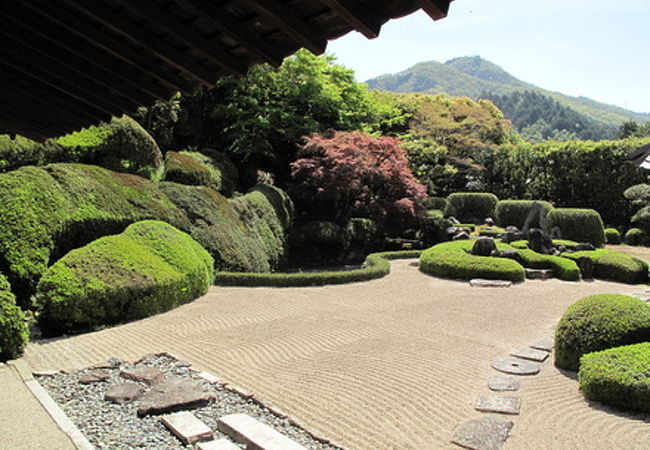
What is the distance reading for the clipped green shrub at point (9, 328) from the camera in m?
5.83

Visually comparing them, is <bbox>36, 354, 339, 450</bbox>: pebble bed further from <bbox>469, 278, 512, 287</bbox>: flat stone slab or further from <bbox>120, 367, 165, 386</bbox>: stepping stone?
<bbox>469, 278, 512, 287</bbox>: flat stone slab

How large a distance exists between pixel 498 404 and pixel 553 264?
1052 cm

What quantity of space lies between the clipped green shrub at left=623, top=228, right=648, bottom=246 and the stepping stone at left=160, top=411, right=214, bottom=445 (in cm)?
2249

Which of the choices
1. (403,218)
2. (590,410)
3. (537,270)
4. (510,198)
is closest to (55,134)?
(590,410)

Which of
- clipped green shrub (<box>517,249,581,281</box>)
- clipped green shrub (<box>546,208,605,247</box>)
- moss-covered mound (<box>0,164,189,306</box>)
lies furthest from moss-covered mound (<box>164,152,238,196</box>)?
clipped green shrub (<box>546,208,605,247</box>)

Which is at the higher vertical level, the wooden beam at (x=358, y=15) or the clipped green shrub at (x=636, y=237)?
the wooden beam at (x=358, y=15)

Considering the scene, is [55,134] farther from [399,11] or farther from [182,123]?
[182,123]

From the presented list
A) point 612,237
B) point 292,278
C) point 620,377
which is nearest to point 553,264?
point 292,278

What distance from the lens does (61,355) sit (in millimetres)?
6320

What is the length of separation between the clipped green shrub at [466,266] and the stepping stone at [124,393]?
34.4ft

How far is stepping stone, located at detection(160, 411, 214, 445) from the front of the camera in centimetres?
409

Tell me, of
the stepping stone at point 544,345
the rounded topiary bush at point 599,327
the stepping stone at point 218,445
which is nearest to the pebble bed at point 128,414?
the stepping stone at point 218,445

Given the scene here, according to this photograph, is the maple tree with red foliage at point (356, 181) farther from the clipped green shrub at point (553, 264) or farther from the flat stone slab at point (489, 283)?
the flat stone slab at point (489, 283)

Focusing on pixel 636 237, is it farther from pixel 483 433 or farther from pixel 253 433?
pixel 253 433
